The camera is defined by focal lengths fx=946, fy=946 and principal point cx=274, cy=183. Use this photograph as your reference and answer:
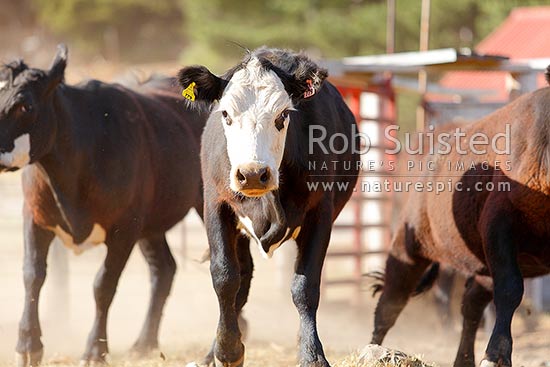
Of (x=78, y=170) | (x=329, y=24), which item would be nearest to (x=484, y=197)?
(x=78, y=170)

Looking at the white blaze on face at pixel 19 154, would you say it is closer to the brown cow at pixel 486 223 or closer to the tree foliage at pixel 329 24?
the brown cow at pixel 486 223

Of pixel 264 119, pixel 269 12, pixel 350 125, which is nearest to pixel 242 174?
pixel 264 119

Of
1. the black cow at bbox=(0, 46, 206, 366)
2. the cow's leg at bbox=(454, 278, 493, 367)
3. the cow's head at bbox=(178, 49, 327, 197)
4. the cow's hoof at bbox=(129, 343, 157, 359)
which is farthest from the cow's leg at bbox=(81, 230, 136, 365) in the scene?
the cow's leg at bbox=(454, 278, 493, 367)

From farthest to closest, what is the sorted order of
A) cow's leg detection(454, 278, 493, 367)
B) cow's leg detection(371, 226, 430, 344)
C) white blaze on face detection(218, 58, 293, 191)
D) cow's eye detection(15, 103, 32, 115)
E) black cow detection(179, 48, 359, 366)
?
cow's leg detection(371, 226, 430, 344), cow's leg detection(454, 278, 493, 367), cow's eye detection(15, 103, 32, 115), black cow detection(179, 48, 359, 366), white blaze on face detection(218, 58, 293, 191)

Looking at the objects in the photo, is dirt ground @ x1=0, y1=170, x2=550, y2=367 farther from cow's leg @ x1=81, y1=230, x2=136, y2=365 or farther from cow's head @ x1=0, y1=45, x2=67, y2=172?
cow's head @ x1=0, y1=45, x2=67, y2=172

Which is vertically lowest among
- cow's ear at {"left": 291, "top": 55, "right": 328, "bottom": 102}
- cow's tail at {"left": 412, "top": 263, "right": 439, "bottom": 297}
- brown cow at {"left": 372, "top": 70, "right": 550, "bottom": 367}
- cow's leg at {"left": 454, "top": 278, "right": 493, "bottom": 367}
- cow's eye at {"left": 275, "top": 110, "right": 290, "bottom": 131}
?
cow's leg at {"left": 454, "top": 278, "right": 493, "bottom": 367}

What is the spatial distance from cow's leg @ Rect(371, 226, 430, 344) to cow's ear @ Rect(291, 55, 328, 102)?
8.43 feet

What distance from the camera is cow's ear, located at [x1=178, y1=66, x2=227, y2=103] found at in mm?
5562

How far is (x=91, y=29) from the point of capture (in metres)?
50.1

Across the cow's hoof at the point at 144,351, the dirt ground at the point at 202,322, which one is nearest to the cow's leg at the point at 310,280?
the dirt ground at the point at 202,322

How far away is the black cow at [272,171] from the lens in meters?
5.37

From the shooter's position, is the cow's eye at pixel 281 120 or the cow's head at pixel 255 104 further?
the cow's eye at pixel 281 120

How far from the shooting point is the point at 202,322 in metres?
10.6

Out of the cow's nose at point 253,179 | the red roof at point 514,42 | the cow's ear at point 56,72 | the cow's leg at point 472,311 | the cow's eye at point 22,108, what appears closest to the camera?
the cow's nose at point 253,179
